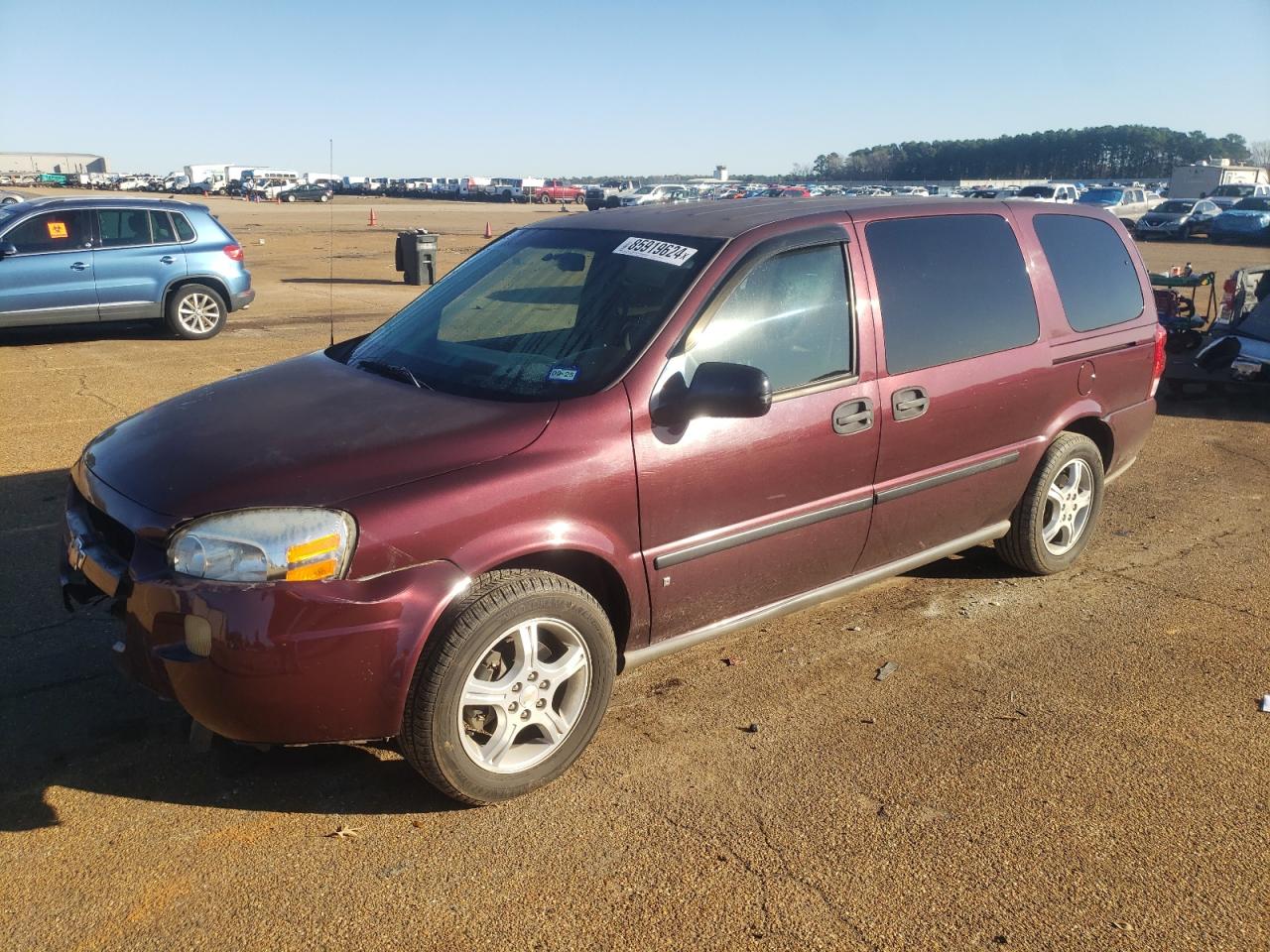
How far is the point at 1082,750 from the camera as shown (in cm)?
356

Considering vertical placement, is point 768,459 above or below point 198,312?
above

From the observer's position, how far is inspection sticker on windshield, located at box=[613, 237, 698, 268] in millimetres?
3744

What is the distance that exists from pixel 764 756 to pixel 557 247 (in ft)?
7.12

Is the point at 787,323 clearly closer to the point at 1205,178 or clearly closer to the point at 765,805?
the point at 765,805

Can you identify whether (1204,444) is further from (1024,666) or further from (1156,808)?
(1156,808)

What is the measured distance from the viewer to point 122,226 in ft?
38.3

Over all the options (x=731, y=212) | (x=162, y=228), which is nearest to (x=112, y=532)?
(x=731, y=212)

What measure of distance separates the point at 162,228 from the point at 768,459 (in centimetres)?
1058

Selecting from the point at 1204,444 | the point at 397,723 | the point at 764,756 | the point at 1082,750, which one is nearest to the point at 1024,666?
the point at 1082,750

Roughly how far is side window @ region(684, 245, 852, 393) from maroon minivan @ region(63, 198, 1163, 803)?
1cm

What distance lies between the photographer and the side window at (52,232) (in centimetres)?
1106

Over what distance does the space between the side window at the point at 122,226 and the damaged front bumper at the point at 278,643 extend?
396 inches

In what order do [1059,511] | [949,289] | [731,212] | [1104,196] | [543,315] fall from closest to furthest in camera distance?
1. [543,315]
2. [731,212]
3. [949,289]
4. [1059,511]
5. [1104,196]

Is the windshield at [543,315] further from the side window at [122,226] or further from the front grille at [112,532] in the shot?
the side window at [122,226]
